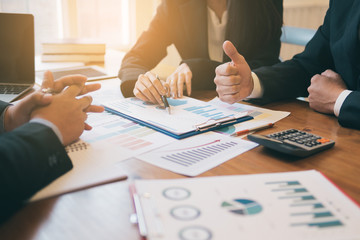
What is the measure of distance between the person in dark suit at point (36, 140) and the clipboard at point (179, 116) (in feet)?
0.38

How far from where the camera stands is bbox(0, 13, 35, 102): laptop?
1115 millimetres

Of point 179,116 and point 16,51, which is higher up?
point 16,51

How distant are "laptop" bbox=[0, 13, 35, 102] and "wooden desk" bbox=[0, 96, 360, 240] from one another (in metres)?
0.77

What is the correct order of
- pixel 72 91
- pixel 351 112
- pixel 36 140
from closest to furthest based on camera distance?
pixel 36 140
pixel 72 91
pixel 351 112

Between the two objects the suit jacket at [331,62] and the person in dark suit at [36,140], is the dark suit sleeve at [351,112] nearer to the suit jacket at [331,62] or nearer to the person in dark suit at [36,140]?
the suit jacket at [331,62]

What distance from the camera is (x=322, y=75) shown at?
103cm

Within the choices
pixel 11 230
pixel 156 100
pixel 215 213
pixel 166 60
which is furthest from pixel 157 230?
pixel 166 60

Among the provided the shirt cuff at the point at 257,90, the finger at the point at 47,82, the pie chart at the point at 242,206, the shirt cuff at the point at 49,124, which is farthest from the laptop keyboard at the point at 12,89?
the pie chart at the point at 242,206

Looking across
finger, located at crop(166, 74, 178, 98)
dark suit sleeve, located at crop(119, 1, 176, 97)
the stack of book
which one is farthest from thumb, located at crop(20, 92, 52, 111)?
the stack of book

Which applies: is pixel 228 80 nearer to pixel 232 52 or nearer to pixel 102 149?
pixel 232 52

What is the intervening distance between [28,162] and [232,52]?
676 millimetres

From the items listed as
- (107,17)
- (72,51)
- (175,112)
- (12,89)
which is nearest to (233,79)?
(175,112)

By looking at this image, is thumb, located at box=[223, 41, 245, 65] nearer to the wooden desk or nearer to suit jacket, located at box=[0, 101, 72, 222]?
the wooden desk

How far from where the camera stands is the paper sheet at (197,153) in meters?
0.56
